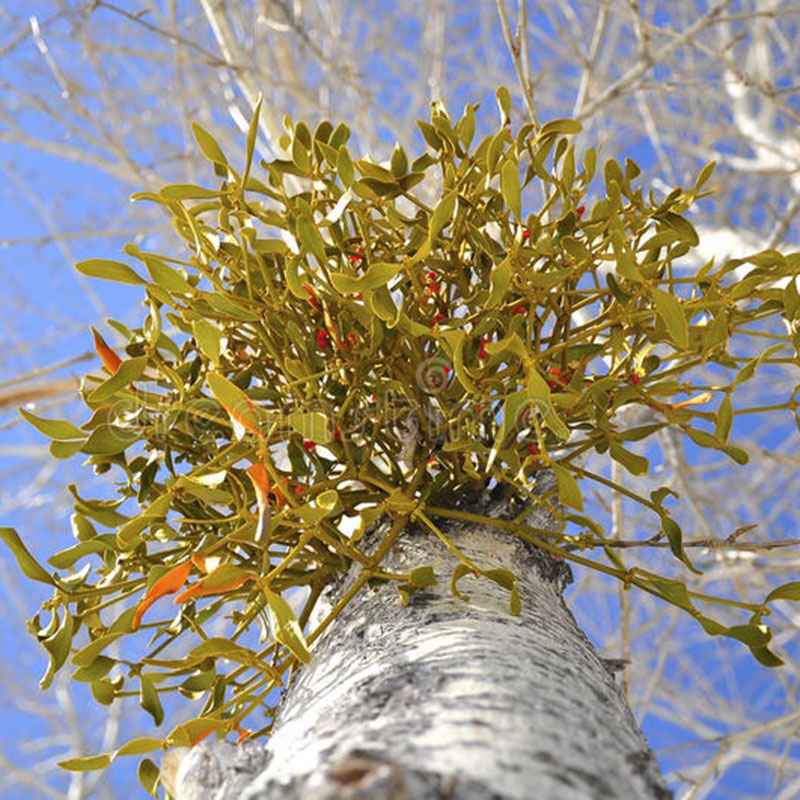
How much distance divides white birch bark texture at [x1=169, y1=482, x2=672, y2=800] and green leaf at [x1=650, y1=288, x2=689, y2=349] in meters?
0.24

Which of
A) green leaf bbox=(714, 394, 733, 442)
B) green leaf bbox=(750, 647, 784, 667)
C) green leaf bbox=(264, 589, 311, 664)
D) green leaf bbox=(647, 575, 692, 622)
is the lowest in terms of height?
green leaf bbox=(750, 647, 784, 667)

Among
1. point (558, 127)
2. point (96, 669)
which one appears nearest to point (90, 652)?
point (96, 669)

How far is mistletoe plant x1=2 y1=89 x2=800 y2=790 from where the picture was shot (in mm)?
706

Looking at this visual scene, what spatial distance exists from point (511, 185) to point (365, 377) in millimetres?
215

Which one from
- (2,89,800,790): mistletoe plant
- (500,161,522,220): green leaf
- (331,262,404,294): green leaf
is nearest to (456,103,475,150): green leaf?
(2,89,800,790): mistletoe plant

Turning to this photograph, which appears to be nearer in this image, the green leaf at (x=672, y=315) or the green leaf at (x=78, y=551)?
the green leaf at (x=672, y=315)

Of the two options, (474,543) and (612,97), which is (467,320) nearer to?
(474,543)

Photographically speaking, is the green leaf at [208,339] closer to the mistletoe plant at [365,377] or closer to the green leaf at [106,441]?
the mistletoe plant at [365,377]

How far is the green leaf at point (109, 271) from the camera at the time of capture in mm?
731

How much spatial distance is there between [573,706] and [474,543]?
11.2 inches

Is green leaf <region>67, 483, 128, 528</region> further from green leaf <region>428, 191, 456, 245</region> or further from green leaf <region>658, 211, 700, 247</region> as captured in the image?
green leaf <region>658, 211, 700, 247</region>

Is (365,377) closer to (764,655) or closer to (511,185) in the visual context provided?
(511,185)

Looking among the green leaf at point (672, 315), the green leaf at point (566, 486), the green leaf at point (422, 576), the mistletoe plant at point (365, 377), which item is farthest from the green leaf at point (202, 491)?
the green leaf at point (672, 315)

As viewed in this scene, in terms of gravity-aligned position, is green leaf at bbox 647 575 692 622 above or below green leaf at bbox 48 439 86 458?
below
